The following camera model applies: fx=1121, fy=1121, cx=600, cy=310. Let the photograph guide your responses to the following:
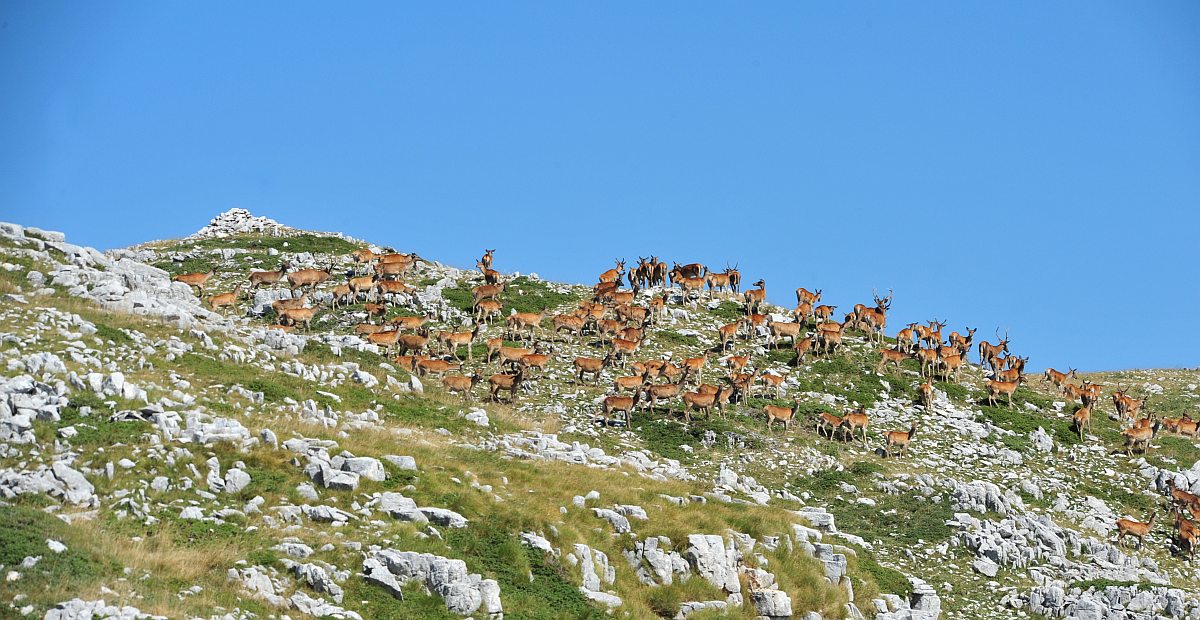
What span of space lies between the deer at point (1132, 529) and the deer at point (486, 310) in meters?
23.6

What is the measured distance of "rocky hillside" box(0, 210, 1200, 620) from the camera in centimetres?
1933

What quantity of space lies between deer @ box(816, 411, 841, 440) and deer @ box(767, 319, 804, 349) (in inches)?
276

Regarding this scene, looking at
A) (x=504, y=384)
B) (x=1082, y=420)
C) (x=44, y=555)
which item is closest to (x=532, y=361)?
(x=504, y=384)

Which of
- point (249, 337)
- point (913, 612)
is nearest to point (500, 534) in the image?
point (913, 612)

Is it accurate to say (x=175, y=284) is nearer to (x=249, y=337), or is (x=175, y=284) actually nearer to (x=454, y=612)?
(x=249, y=337)

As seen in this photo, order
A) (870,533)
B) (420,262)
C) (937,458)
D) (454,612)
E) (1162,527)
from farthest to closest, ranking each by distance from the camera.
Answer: (420,262) → (937,458) → (1162,527) → (870,533) → (454,612)

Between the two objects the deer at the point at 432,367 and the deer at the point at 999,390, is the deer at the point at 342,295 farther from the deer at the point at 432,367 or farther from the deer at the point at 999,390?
the deer at the point at 999,390

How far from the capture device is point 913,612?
25.8m

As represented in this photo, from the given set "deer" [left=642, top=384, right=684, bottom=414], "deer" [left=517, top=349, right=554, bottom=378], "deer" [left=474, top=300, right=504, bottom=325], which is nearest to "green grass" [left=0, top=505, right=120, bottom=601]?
"deer" [left=517, top=349, right=554, bottom=378]

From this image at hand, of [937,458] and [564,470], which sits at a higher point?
[937,458]

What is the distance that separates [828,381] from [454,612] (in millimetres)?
24905

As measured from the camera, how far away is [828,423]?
37.7m

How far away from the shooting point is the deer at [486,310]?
1753 inches

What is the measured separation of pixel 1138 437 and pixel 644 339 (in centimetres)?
1805
